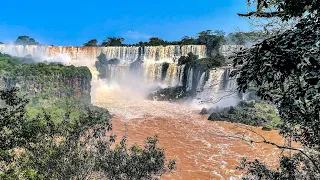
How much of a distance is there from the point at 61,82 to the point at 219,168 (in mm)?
18629

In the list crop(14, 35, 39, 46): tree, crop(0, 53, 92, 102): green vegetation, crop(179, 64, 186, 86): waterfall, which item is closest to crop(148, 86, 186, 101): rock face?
crop(179, 64, 186, 86): waterfall

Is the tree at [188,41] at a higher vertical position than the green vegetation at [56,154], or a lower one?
higher

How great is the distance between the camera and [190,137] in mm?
20609

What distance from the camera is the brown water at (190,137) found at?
1446 centimetres

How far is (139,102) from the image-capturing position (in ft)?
117

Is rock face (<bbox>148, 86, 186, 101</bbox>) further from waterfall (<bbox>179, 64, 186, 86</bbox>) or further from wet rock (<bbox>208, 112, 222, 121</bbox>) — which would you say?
wet rock (<bbox>208, 112, 222, 121</bbox>)

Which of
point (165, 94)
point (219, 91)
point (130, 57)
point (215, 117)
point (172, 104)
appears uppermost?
point (130, 57)

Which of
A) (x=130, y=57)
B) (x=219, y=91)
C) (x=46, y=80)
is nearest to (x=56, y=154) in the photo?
(x=219, y=91)

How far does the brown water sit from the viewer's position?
14.5 metres

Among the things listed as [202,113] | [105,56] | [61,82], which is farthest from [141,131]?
[105,56]

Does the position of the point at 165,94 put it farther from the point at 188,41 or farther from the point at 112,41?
the point at 112,41

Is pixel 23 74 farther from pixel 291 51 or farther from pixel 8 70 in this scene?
pixel 291 51

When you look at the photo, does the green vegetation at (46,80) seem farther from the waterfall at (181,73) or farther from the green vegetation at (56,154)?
the green vegetation at (56,154)

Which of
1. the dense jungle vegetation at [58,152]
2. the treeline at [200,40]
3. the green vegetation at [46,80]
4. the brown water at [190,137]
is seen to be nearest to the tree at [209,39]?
the treeline at [200,40]
